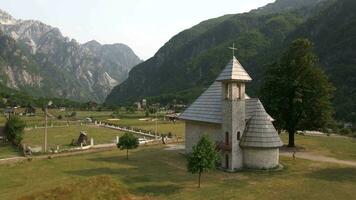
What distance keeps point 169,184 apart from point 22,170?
16253 millimetres

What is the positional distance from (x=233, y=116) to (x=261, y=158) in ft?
16.5

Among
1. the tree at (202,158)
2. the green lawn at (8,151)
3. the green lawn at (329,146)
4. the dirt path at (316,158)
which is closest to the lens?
the tree at (202,158)

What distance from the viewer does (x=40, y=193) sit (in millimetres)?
28891

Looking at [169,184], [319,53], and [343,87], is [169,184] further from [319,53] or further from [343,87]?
[319,53]

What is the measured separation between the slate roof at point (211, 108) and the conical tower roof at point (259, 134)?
38.1 inches

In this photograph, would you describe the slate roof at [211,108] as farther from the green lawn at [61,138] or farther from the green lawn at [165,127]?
the green lawn at [165,127]

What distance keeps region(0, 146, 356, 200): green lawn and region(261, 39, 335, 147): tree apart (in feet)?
25.9

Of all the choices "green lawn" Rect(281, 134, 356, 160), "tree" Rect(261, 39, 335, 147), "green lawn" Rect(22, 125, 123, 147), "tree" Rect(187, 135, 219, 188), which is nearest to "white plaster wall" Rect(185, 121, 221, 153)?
"tree" Rect(187, 135, 219, 188)

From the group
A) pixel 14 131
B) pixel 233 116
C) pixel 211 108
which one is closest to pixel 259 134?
pixel 233 116

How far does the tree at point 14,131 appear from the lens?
204 feet

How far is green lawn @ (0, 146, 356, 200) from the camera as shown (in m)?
30.2

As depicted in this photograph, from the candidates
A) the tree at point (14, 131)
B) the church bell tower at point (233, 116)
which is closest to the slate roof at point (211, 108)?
the church bell tower at point (233, 116)

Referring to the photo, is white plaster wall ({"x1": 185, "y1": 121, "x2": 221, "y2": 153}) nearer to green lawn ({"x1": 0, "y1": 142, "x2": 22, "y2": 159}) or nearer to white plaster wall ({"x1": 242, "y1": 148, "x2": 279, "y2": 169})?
white plaster wall ({"x1": 242, "y1": 148, "x2": 279, "y2": 169})

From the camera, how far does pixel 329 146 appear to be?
56.0 meters
